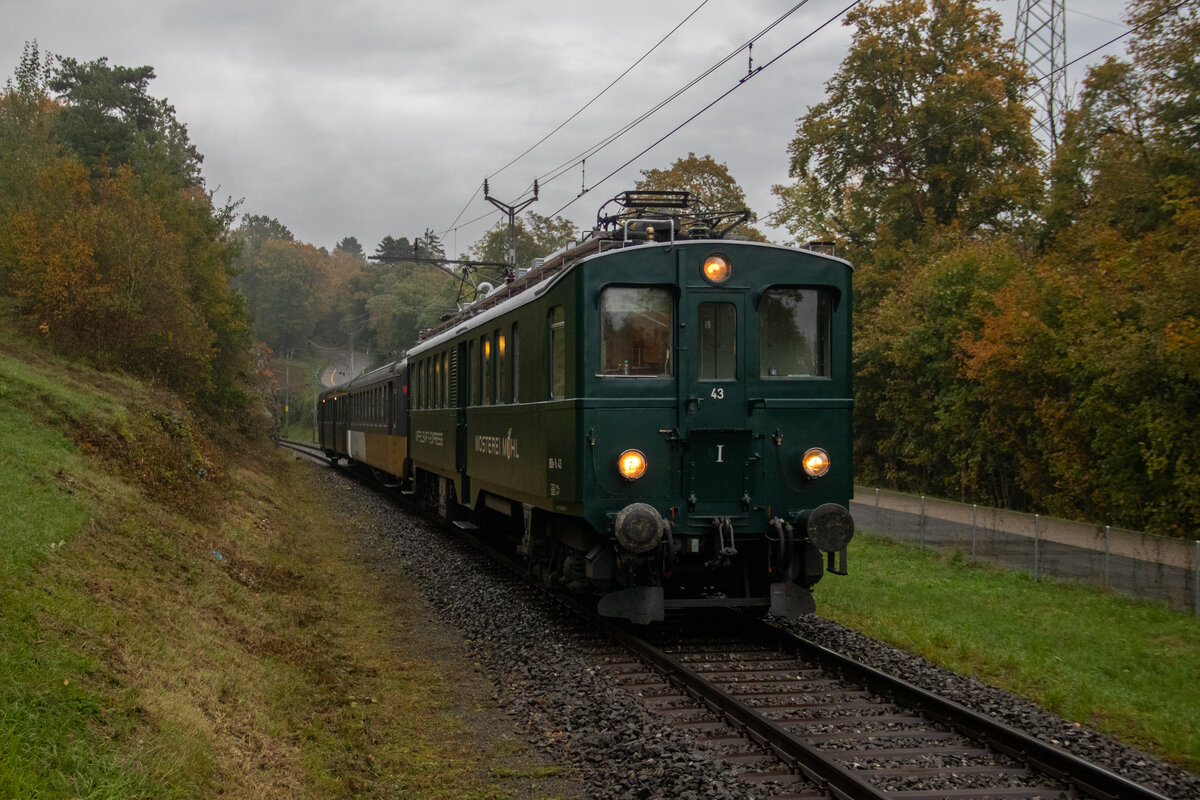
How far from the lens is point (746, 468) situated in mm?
8828

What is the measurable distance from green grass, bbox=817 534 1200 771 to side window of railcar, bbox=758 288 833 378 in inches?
106

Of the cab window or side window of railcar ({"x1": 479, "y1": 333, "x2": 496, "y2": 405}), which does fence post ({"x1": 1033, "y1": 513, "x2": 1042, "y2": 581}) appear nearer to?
side window of railcar ({"x1": 479, "y1": 333, "x2": 496, "y2": 405})

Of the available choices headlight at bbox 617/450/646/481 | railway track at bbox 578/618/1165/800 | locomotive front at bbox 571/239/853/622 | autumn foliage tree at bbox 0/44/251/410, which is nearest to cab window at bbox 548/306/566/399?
locomotive front at bbox 571/239/853/622

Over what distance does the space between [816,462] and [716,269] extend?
190 centimetres

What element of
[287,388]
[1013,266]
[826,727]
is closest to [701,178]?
[1013,266]

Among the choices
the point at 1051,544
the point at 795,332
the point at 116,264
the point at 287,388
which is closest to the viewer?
the point at 795,332

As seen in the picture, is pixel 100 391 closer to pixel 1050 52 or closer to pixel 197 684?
pixel 197 684

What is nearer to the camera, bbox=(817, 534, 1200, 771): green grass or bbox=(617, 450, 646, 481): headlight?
bbox=(817, 534, 1200, 771): green grass

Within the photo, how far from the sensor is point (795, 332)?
920 cm

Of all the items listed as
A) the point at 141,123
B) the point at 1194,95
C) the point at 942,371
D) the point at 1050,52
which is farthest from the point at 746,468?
the point at 141,123

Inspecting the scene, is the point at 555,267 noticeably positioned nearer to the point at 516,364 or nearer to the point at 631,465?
the point at 516,364

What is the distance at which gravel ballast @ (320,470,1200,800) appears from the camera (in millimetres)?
5715

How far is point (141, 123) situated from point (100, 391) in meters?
37.8

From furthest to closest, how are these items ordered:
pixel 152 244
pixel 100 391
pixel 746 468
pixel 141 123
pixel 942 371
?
pixel 141 123
pixel 942 371
pixel 152 244
pixel 100 391
pixel 746 468
